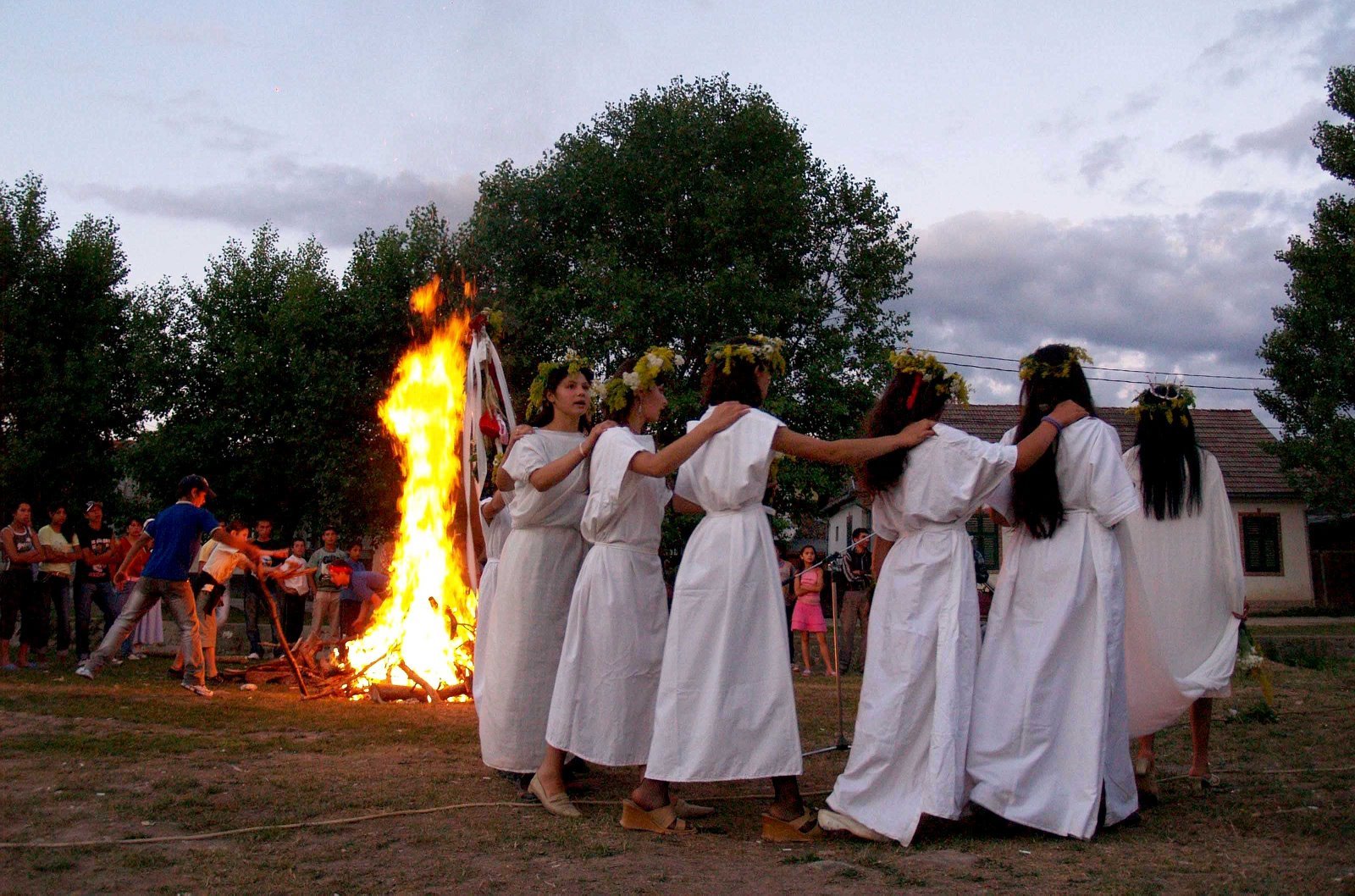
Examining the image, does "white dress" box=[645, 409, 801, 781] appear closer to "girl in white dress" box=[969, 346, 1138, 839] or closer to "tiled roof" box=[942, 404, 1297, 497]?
"girl in white dress" box=[969, 346, 1138, 839]

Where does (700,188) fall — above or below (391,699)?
above

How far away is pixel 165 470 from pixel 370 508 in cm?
598

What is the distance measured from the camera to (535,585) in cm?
658

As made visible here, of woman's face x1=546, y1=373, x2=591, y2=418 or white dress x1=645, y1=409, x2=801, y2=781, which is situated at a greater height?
woman's face x1=546, y1=373, x2=591, y2=418

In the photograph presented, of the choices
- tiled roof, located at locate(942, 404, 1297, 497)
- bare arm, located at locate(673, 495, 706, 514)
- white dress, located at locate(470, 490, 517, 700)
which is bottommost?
white dress, located at locate(470, 490, 517, 700)

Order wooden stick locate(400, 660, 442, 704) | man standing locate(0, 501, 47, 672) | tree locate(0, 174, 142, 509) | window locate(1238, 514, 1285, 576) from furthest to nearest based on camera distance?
window locate(1238, 514, 1285, 576) < tree locate(0, 174, 142, 509) < man standing locate(0, 501, 47, 672) < wooden stick locate(400, 660, 442, 704)

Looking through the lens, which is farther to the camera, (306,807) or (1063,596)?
(306,807)

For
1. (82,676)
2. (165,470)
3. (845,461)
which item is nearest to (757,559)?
(845,461)

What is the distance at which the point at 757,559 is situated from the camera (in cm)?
551

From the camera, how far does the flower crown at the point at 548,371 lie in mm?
6652

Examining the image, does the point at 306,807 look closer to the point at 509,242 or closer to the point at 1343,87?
the point at 509,242

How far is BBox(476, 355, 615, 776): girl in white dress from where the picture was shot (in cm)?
650

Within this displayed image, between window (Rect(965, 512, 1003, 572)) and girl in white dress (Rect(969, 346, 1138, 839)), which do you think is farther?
window (Rect(965, 512, 1003, 572))

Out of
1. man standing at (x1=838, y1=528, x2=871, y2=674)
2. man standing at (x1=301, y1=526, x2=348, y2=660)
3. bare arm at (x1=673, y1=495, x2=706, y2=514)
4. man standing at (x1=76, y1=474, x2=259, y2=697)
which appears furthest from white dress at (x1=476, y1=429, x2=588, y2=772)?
man standing at (x1=301, y1=526, x2=348, y2=660)
